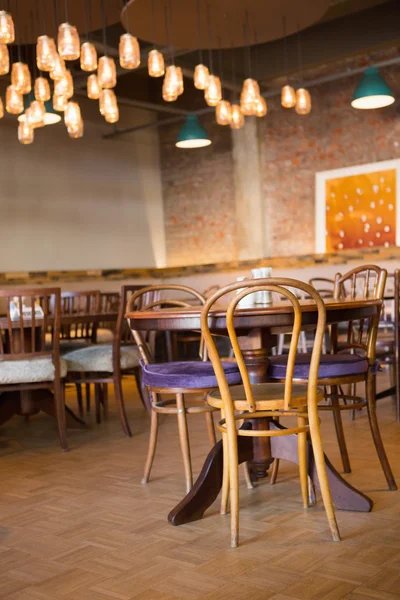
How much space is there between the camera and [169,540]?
2.59m

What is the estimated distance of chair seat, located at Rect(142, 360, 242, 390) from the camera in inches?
119

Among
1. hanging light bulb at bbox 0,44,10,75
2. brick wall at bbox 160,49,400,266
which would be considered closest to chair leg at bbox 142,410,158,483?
hanging light bulb at bbox 0,44,10,75

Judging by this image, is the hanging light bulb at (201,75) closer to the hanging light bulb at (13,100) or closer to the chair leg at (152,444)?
the hanging light bulb at (13,100)

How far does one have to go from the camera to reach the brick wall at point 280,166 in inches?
328

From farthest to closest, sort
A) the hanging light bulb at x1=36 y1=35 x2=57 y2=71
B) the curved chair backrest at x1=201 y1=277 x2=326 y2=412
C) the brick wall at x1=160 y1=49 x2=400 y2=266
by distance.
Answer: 1. the brick wall at x1=160 y1=49 x2=400 y2=266
2. the hanging light bulb at x1=36 y1=35 x2=57 y2=71
3. the curved chair backrest at x1=201 y1=277 x2=326 y2=412

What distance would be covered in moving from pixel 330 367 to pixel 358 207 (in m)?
5.68

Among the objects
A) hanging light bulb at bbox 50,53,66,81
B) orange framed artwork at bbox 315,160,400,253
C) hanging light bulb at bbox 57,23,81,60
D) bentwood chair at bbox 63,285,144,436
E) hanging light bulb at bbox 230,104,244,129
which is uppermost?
hanging light bulb at bbox 57,23,81,60

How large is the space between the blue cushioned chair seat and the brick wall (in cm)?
560

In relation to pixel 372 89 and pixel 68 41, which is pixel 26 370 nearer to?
pixel 68 41

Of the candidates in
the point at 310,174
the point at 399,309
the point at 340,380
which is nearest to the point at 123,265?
the point at 310,174

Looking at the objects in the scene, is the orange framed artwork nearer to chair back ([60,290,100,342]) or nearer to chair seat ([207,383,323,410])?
chair back ([60,290,100,342])

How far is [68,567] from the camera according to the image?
2393mm

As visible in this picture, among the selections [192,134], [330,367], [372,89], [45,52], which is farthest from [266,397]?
[192,134]

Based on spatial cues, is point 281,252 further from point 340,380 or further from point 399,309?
point 340,380
